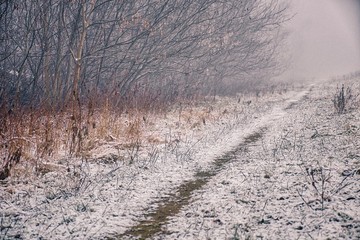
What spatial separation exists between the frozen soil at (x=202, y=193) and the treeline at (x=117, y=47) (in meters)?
1.80

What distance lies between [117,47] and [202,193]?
26.5 ft

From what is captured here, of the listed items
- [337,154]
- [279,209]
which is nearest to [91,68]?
[337,154]

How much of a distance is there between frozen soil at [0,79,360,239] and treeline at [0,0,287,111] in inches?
70.9

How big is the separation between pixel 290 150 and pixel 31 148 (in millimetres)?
4380

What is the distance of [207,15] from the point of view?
1141cm

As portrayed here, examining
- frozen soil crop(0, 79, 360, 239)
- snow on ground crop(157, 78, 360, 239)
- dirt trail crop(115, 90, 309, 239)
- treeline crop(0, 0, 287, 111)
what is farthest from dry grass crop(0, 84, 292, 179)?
snow on ground crop(157, 78, 360, 239)

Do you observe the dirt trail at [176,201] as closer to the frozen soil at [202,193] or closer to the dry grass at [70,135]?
the frozen soil at [202,193]

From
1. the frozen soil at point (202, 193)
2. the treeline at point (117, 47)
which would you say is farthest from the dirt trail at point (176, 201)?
the treeline at point (117, 47)

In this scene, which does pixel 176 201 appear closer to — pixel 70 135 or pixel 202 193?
pixel 202 193

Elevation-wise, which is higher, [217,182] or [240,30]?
[240,30]

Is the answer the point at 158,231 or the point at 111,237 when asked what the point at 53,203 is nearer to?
the point at 111,237

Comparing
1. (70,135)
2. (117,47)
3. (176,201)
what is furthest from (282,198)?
(117,47)

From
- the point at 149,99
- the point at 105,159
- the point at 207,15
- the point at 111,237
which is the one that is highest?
the point at 207,15

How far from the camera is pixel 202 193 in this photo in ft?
13.3
